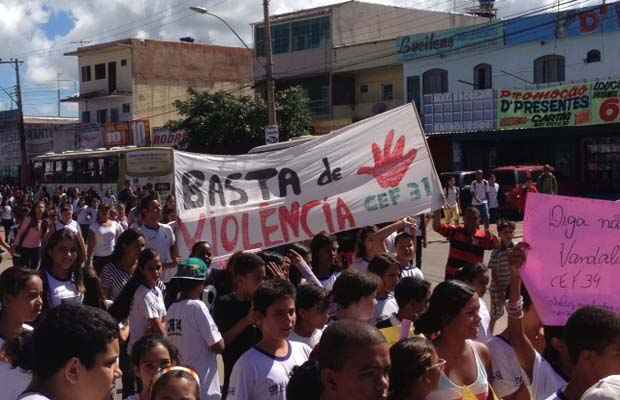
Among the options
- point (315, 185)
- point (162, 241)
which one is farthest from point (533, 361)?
point (162, 241)

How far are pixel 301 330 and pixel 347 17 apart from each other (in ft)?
124

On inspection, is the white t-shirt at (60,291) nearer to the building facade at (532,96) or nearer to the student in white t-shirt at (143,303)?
the student in white t-shirt at (143,303)

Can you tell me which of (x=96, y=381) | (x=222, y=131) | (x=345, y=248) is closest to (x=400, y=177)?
(x=345, y=248)

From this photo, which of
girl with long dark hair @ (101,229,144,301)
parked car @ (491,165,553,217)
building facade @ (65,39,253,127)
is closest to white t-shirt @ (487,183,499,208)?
parked car @ (491,165,553,217)

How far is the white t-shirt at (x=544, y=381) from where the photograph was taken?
12.1 feet

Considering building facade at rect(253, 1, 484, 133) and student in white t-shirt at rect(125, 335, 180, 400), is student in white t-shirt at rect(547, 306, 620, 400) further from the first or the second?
building facade at rect(253, 1, 484, 133)

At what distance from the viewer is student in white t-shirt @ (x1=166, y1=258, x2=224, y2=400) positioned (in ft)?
16.1

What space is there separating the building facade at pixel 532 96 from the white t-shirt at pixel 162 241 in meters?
19.4

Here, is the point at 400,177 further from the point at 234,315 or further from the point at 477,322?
the point at 477,322

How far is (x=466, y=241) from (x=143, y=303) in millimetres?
3555

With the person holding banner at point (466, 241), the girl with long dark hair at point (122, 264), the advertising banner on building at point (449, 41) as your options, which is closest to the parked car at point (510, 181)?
the advertising banner on building at point (449, 41)

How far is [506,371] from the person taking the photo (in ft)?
12.7

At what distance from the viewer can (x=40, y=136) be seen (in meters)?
54.2

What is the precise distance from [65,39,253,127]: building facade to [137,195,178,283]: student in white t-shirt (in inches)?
1622
